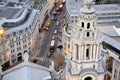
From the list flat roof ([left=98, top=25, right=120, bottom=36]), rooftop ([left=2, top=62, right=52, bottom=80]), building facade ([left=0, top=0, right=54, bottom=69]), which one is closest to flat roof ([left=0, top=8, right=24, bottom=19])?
building facade ([left=0, top=0, right=54, bottom=69])

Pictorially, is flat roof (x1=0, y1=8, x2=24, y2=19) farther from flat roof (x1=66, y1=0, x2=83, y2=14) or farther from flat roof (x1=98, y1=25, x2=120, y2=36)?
flat roof (x1=98, y1=25, x2=120, y2=36)

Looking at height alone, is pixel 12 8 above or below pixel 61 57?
above

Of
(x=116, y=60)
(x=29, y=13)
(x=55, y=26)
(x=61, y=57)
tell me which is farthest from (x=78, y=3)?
(x=116, y=60)

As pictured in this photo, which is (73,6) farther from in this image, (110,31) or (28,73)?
(28,73)

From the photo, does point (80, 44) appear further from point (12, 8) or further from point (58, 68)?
point (12, 8)

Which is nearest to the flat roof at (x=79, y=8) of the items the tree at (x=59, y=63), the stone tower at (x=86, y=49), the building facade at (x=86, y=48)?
the tree at (x=59, y=63)

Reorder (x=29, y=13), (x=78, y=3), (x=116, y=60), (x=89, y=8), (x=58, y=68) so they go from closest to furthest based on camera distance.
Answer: (x=89, y=8) → (x=116, y=60) → (x=58, y=68) → (x=29, y=13) → (x=78, y=3)
